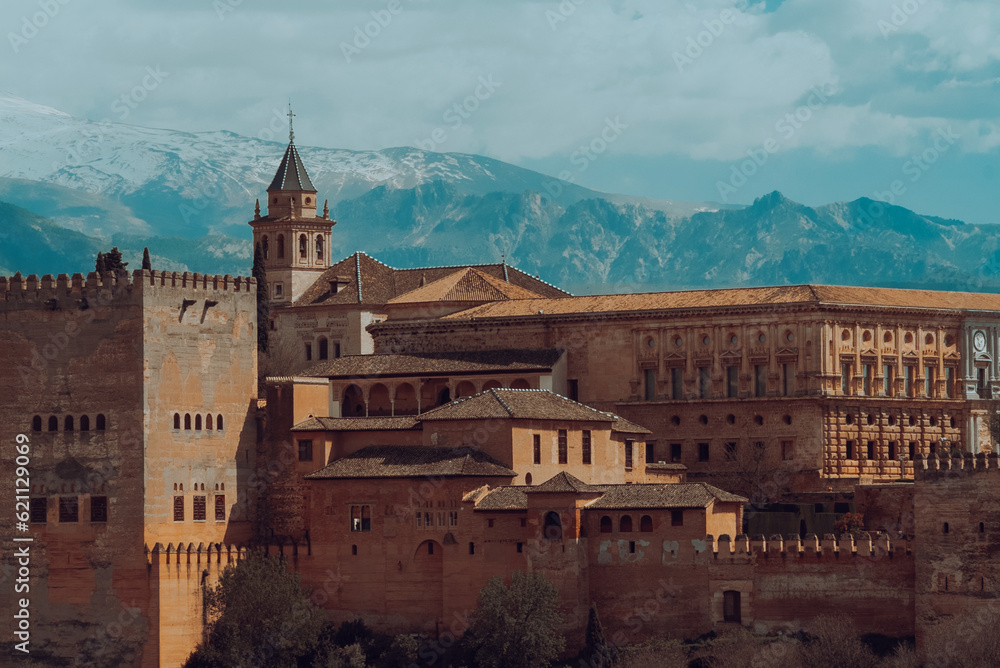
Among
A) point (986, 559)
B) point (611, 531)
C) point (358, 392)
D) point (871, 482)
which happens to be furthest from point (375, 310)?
point (986, 559)

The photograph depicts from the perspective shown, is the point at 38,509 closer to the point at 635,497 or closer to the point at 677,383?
the point at 635,497

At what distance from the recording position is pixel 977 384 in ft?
291

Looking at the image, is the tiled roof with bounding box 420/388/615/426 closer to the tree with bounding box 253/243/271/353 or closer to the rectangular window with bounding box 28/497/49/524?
the rectangular window with bounding box 28/497/49/524

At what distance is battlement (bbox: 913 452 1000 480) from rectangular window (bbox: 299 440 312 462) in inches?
886

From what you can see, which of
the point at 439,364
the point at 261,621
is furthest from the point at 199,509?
the point at 439,364

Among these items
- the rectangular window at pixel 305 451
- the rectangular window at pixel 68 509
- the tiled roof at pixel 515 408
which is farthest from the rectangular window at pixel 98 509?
the tiled roof at pixel 515 408

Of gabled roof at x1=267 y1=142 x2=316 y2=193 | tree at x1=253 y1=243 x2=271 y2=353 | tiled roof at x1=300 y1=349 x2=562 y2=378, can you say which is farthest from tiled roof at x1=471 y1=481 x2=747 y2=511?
gabled roof at x1=267 y1=142 x2=316 y2=193

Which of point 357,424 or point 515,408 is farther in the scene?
point 357,424

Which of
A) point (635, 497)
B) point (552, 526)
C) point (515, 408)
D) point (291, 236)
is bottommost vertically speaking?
point (552, 526)

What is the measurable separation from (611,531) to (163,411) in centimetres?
1653

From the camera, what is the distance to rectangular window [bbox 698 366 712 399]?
86.5m

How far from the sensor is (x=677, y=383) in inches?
3430

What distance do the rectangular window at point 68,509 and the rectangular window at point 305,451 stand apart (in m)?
8.55

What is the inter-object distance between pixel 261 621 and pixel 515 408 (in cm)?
1180
